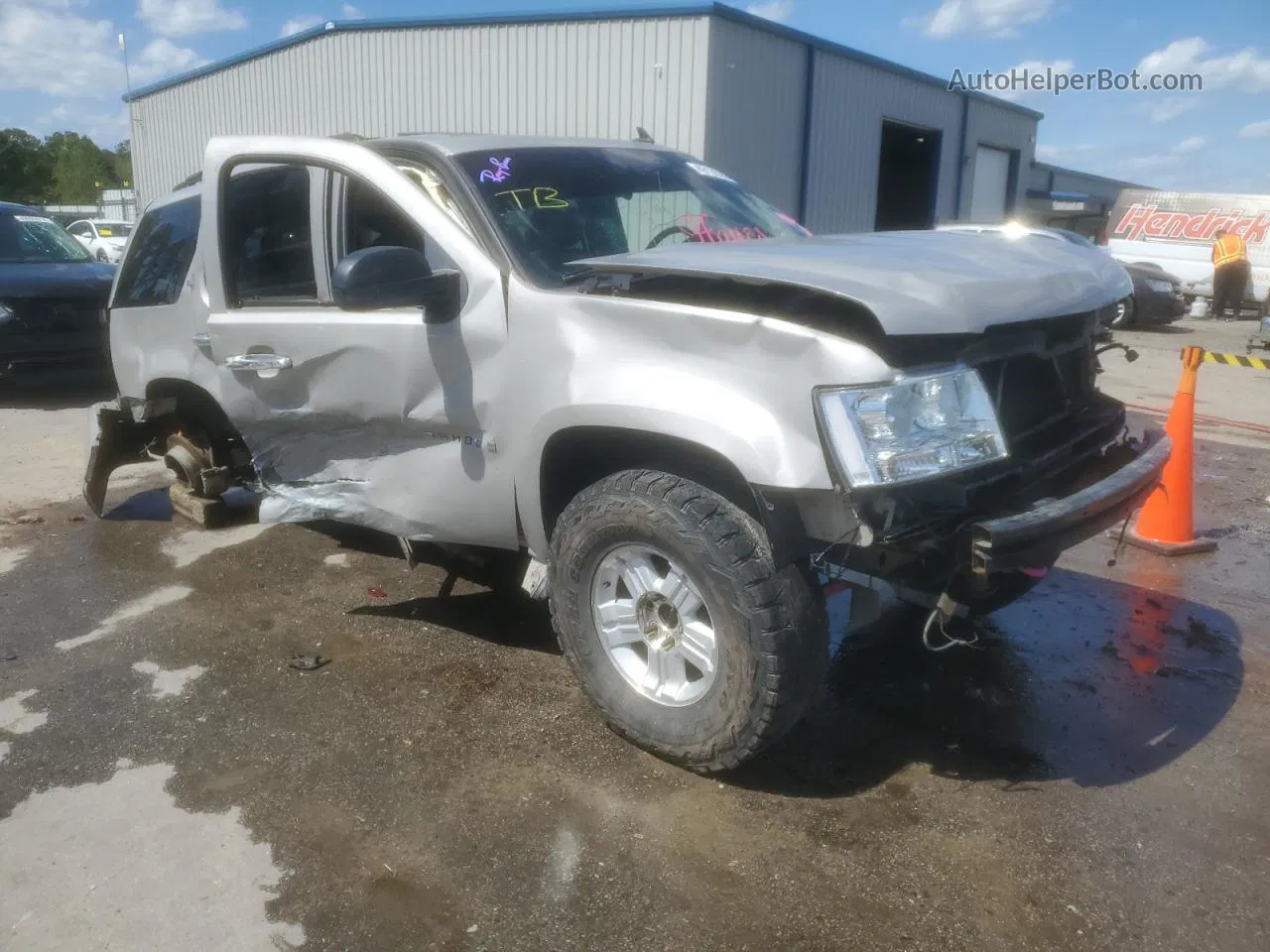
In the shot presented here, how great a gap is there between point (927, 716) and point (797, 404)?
60.6 inches

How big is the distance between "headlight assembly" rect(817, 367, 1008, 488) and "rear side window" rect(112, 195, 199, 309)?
10.9ft

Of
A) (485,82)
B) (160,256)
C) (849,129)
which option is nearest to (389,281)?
(160,256)

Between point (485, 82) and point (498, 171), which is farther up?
point (485, 82)

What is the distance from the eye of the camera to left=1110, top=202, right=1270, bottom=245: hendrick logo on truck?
20.7 meters

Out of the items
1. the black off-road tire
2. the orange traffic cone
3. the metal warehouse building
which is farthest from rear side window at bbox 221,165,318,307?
the metal warehouse building

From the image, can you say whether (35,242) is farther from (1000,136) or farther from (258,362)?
(1000,136)

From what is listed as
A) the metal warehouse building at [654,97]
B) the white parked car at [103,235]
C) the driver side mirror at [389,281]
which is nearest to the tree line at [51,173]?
the white parked car at [103,235]

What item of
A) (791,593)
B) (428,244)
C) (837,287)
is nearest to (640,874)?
(791,593)

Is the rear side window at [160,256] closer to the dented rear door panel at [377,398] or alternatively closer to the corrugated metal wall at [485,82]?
the dented rear door panel at [377,398]

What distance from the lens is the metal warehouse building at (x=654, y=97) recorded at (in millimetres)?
13656

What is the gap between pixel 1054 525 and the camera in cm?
269

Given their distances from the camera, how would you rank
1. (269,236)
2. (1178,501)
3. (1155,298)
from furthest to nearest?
(1155,298)
(1178,501)
(269,236)

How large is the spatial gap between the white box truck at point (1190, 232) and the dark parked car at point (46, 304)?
18.8m

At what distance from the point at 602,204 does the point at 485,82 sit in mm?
12883
